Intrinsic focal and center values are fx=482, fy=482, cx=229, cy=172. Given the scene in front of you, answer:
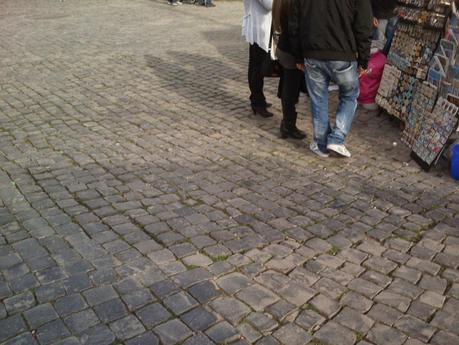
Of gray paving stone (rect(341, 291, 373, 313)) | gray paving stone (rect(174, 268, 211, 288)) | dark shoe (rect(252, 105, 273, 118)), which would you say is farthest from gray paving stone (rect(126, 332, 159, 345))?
Result: dark shoe (rect(252, 105, 273, 118))

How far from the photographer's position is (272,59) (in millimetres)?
5918

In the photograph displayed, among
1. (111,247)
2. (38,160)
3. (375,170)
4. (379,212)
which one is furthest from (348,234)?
(38,160)

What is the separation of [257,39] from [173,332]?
Answer: 4.16 meters

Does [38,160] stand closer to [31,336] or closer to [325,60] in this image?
[31,336]

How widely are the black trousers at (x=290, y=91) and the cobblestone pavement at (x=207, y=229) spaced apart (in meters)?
0.32

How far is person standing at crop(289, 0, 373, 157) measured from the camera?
4668 millimetres

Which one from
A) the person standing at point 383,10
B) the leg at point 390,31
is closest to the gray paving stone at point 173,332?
the person standing at point 383,10

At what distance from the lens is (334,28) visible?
4699mm

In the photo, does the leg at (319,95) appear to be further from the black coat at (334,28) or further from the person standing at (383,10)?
the person standing at (383,10)

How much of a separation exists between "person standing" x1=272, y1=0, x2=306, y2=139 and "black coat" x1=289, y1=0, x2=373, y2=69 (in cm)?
38

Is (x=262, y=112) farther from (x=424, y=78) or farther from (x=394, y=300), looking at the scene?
(x=394, y=300)

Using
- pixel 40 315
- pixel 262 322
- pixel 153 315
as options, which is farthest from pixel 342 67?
pixel 40 315

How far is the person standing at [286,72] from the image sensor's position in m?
5.30

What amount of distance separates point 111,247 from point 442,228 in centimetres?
265
